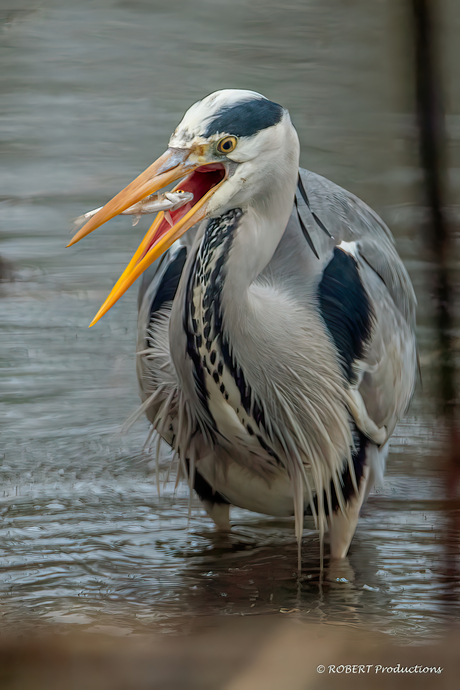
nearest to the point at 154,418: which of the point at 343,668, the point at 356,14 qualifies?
the point at 343,668

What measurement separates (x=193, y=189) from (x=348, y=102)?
6.80ft

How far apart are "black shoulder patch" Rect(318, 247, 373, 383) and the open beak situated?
259 mm

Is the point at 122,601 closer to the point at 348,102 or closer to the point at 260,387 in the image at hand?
the point at 260,387

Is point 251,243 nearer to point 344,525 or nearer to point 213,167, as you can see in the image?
point 213,167

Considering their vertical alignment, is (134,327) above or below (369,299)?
below

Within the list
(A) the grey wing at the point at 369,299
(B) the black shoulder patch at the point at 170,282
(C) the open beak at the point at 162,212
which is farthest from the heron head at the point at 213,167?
(B) the black shoulder patch at the point at 170,282

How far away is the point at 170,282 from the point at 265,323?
0.84 ft

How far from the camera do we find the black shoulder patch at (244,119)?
Result: 3.07 feet

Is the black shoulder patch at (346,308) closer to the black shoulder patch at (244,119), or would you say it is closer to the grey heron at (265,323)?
the grey heron at (265,323)

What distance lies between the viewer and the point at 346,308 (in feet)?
3.80

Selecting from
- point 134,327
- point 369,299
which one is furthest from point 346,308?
point 134,327

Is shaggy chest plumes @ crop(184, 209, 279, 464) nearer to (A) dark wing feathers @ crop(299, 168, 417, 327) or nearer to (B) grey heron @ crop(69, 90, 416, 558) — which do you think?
(B) grey heron @ crop(69, 90, 416, 558)

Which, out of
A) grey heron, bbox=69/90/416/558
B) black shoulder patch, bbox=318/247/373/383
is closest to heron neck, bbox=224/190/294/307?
grey heron, bbox=69/90/416/558

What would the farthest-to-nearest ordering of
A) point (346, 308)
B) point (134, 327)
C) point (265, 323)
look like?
point (134, 327)
point (346, 308)
point (265, 323)
